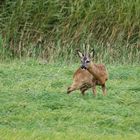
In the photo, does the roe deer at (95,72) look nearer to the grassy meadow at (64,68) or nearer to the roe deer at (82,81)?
the roe deer at (82,81)

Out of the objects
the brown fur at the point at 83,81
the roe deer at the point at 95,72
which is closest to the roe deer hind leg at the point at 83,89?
the brown fur at the point at 83,81

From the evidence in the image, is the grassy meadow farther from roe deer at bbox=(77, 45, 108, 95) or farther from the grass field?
roe deer at bbox=(77, 45, 108, 95)

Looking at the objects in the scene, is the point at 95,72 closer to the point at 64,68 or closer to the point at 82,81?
the point at 82,81

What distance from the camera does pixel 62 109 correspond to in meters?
8.88

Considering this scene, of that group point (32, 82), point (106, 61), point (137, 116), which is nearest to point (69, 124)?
point (137, 116)

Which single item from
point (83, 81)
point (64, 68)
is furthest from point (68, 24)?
point (83, 81)

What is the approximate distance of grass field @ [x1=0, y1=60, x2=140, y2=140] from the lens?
24.8 ft

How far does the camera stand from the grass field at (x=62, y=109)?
7574 mm

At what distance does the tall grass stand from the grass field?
3353mm

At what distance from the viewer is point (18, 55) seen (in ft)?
50.1

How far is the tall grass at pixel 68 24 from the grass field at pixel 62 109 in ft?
A: 11.0

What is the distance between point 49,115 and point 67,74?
407 centimetres

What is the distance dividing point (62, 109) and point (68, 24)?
7.11m

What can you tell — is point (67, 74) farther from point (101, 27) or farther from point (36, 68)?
point (101, 27)
